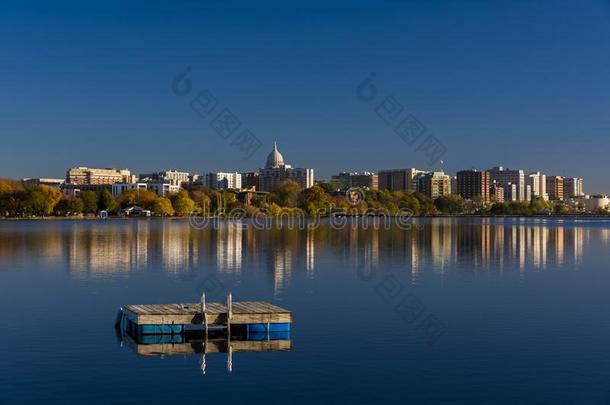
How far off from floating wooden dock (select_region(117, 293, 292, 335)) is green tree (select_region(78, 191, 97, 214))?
121 metres

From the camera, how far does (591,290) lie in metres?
29.9

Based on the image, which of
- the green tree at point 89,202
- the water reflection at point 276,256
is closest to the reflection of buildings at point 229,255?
the water reflection at point 276,256

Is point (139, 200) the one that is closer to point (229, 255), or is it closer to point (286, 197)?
point (286, 197)

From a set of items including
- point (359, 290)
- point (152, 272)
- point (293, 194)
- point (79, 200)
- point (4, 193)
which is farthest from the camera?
point (293, 194)

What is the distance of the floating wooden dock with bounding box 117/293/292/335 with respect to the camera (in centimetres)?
1969

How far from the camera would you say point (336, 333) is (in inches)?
800

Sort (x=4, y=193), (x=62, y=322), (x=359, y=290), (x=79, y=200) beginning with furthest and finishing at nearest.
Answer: (x=79, y=200) < (x=4, y=193) < (x=359, y=290) < (x=62, y=322)

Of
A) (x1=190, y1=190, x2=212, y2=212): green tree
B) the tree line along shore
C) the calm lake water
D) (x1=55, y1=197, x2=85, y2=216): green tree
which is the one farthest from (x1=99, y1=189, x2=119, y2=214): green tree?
the calm lake water

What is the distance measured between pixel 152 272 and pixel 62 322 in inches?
498

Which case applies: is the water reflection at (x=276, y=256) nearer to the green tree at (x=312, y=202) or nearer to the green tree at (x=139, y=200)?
the green tree at (x=312, y=202)

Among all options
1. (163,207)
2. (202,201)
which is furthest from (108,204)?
(202,201)

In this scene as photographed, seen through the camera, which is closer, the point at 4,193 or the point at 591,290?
the point at 591,290

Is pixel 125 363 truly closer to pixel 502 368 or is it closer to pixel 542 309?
pixel 502 368

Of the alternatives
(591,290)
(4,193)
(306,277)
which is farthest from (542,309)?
(4,193)
